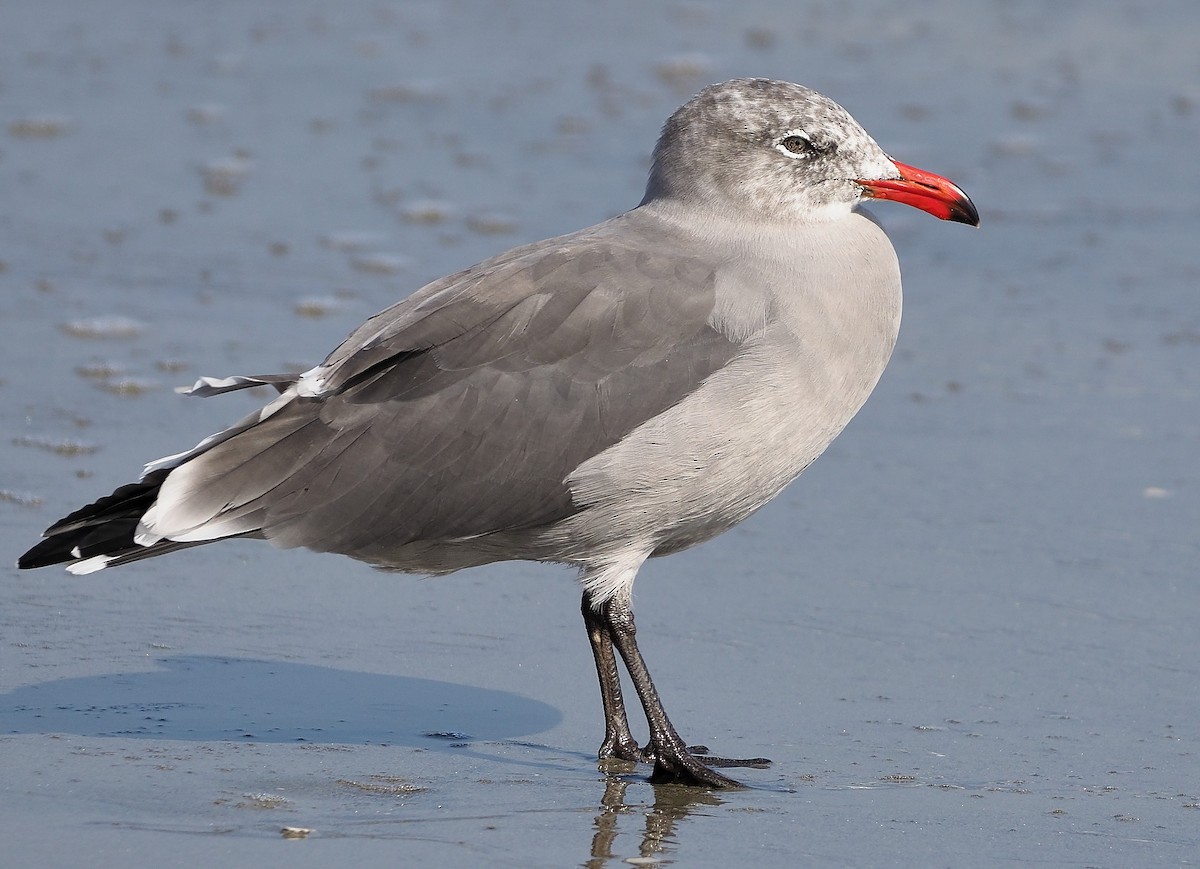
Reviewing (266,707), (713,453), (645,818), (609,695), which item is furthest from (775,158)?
(266,707)

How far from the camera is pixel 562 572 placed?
6.41 meters

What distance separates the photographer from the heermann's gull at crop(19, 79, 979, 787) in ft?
16.3

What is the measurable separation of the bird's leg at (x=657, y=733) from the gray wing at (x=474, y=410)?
413 mm

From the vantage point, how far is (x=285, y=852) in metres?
4.23

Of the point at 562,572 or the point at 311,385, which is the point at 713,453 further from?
the point at 562,572

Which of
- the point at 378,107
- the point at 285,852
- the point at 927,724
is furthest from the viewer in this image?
the point at 378,107

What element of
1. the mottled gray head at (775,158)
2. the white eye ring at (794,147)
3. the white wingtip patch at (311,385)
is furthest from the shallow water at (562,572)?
the white eye ring at (794,147)

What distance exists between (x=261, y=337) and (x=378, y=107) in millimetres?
4205

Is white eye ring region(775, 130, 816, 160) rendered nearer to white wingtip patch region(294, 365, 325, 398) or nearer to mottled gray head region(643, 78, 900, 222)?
mottled gray head region(643, 78, 900, 222)

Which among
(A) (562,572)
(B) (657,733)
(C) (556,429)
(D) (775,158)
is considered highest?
(D) (775,158)

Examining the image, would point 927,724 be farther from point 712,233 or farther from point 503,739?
point 712,233

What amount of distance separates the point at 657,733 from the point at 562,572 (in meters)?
1.43

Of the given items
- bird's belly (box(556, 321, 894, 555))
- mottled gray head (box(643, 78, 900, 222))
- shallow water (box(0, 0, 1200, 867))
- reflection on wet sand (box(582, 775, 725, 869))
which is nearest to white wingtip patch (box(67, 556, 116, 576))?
shallow water (box(0, 0, 1200, 867))

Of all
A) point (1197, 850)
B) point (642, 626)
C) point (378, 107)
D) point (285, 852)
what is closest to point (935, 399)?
point (642, 626)
